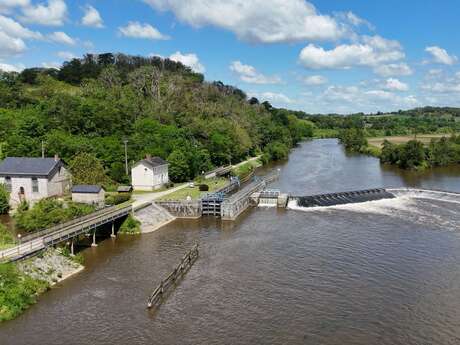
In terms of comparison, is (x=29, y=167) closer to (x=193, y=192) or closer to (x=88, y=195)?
(x=88, y=195)

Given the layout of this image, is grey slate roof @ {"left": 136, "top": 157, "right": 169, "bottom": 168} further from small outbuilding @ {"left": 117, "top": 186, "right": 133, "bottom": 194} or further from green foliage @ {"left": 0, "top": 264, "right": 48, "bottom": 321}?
green foliage @ {"left": 0, "top": 264, "right": 48, "bottom": 321}

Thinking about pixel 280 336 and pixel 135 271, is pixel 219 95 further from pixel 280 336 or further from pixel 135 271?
pixel 280 336

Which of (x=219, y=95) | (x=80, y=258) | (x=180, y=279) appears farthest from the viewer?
(x=219, y=95)

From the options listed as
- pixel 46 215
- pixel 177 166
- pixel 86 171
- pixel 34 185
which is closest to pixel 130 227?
pixel 46 215

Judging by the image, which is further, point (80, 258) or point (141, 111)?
point (141, 111)

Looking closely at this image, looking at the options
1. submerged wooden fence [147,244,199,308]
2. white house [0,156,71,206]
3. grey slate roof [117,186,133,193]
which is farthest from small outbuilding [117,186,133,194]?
submerged wooden fence [147,244,199,308]

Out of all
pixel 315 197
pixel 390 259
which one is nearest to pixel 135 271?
pixel 390 259
